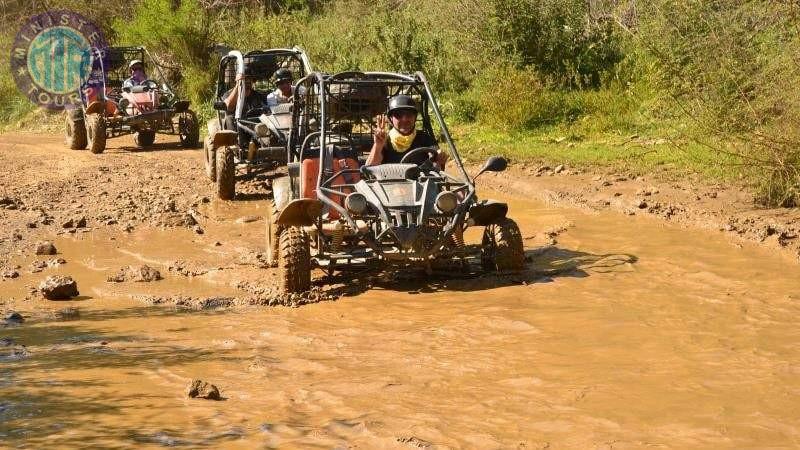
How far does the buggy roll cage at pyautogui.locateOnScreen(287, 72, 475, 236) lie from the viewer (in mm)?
8445

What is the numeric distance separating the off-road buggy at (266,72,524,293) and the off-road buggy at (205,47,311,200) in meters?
3.56

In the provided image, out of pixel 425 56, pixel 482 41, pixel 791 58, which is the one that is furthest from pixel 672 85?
pixel 425 56

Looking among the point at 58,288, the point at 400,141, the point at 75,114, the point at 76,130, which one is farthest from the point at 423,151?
the point at 75,114

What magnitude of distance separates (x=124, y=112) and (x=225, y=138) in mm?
5289

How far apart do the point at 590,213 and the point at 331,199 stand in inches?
158

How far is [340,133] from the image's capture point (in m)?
9.52

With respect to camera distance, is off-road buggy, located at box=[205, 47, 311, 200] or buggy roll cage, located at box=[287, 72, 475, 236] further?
off-road buggy, located at box=[205, 47, 311, 200]

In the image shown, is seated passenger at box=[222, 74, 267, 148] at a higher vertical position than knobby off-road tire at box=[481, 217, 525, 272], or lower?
higher

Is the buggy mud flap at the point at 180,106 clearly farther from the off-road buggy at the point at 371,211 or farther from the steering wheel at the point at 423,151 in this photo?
the steering wheel at the point at 423,151

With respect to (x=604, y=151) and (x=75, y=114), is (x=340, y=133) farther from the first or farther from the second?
(x=75, y=114)

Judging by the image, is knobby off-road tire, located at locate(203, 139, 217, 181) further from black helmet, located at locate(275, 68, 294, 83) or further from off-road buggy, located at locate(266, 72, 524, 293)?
off-road buggy, located at locate(266, 72, 524, 293)

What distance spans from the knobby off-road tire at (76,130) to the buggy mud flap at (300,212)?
37.2 ft

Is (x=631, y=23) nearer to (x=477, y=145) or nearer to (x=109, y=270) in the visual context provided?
(x=477, y=145)

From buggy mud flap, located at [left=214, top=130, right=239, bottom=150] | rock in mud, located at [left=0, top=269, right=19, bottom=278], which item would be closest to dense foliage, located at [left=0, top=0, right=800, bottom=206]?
buggy mud flap, located at [left=214, top=130, right=239, bottom=150]
